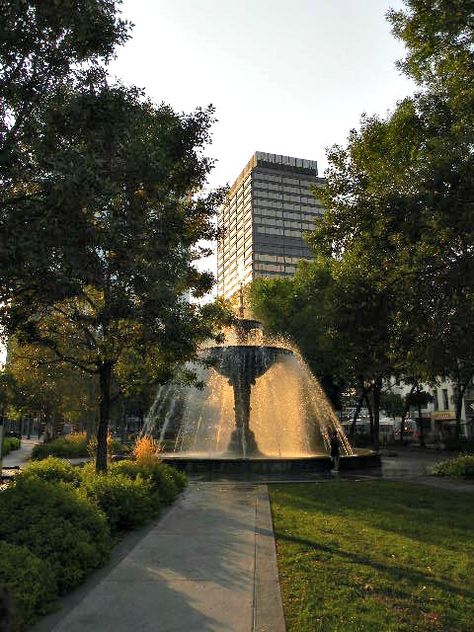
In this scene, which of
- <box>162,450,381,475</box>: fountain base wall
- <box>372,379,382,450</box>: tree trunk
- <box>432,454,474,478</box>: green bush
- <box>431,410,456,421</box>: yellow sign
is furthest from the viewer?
<box>431,410,456,421</box>: yellow sign

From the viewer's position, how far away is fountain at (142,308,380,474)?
1844 cm

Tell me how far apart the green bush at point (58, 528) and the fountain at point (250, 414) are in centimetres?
675

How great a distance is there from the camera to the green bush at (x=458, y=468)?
723 inches

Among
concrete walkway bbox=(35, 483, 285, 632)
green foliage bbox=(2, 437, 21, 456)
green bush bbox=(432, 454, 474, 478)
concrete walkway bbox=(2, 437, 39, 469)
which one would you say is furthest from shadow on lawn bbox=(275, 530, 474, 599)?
green foliage bbox=(2, 437, 21, 456)

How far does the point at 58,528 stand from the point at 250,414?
60.0 ft

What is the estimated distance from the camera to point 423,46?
1377 cm

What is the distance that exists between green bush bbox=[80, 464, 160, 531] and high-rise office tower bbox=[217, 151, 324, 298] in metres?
131

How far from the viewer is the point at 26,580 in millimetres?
5535

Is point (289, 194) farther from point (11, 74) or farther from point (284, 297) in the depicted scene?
point (11, 74)

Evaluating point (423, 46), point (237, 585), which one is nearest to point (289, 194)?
point (423, 46)

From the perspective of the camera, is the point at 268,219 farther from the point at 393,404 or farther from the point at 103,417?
the point at 103,417

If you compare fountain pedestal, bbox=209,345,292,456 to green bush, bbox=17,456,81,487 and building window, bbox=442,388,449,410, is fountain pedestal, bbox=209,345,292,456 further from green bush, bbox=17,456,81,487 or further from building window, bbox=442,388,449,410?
building window, bbox=442,388,449,410

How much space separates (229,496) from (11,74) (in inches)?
399

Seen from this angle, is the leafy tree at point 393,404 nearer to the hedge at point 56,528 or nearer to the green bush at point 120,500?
the hedge at point 56,528
